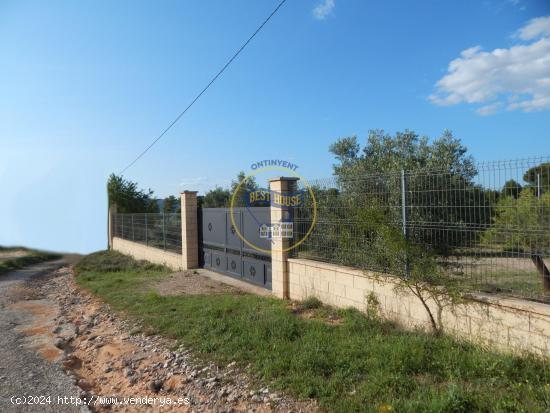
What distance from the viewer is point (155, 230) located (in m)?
15.2

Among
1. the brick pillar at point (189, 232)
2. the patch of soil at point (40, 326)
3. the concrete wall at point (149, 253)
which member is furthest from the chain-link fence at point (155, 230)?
the patch of soil at point (40, 326)

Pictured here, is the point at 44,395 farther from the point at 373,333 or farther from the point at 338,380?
the point at 373,333

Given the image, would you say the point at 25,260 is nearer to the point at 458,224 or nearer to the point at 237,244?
the point at 237,244

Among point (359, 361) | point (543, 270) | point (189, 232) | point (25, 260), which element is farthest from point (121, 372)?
point (25, 260)

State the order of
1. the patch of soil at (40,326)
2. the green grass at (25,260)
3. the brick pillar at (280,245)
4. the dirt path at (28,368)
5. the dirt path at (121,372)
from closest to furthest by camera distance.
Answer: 1. the dirt path at (121,372)
2. the dirt path at (28,368)
3. the patch of soil at (40,326)
4. the brick pillar at (280,245)
5. the green grass at (25,260)

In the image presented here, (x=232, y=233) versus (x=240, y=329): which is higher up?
(x=232, y=233)

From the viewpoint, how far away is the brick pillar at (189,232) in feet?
39.0

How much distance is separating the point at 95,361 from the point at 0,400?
1358mm

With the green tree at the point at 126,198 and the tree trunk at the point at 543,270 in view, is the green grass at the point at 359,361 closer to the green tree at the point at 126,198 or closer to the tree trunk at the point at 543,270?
the tree trunk at the point at 543,270

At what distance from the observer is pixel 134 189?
88.1 ft

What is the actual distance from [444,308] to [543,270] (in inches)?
45.5

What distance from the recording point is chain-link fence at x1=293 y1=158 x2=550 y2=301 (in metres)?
3.99

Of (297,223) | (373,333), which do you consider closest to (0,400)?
(373,333)

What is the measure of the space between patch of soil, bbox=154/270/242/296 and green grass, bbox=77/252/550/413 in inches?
83.1
